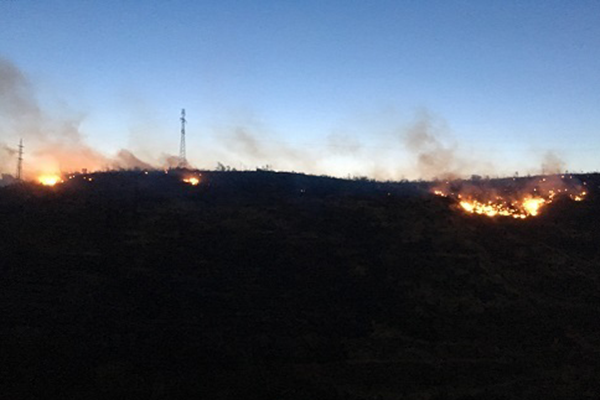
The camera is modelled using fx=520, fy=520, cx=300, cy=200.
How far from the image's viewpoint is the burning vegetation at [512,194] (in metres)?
26.2

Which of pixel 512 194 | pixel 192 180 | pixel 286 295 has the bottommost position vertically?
pixel 286 295

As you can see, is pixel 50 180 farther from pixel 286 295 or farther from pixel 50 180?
pixel 286 295

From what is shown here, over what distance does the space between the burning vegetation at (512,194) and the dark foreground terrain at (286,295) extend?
0.95 metres

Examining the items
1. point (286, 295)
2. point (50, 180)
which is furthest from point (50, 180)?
point (286, 295)

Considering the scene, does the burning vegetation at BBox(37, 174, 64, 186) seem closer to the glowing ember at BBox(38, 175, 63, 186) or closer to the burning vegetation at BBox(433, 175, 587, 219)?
the glowing ember at BBox(38, 175, 63, 186)

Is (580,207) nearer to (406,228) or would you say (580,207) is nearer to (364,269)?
(406,228)

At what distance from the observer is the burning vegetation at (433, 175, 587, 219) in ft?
86.1

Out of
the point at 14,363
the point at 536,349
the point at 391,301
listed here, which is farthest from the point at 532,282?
the point at 14,363

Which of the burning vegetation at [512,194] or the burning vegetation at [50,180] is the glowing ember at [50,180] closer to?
the burning vegetation at [50,180]

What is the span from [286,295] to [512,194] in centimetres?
1639

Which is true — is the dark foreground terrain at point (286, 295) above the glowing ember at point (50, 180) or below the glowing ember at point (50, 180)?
below

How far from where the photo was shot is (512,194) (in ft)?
92.1

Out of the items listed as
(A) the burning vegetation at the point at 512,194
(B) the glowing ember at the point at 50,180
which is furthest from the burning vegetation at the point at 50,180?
(A) the burning vegetation at the point at 512,194

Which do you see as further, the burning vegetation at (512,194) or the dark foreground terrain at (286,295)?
the burning vegetation at (512,194)
